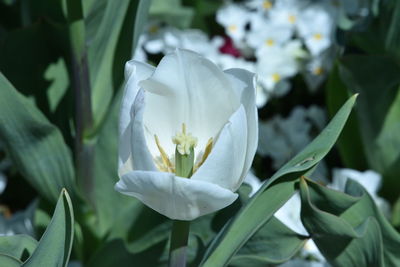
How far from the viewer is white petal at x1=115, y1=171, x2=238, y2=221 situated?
781 millimetres

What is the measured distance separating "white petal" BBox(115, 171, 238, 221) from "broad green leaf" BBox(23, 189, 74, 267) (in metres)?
0.07

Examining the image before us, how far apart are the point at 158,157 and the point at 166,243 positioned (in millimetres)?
308

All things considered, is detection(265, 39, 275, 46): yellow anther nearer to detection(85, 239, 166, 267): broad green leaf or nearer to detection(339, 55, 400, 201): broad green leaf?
detection(339, 55, 400, 201): broad green leaf

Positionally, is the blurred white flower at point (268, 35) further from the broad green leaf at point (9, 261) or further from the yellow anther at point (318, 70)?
the broad green leaf at point (9, 261)

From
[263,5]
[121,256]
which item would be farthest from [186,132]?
[263,5]

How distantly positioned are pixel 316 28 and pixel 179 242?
957 mm

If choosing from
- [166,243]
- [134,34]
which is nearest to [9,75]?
[134,34]

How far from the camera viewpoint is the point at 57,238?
2.80ft

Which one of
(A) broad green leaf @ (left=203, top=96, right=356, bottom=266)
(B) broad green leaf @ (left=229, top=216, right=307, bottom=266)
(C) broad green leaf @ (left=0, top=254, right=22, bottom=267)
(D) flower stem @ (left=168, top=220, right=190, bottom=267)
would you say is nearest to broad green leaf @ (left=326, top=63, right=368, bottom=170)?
(B) broad green leaf @ (left=229, top=216, right=307, bottom=266)

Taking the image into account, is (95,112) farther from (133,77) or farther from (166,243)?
(133,77)

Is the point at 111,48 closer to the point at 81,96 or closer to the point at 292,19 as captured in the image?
Result: the point at 81,96

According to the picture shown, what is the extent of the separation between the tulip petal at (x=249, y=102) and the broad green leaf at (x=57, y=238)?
0.64 feet

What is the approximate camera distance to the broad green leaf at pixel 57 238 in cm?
84

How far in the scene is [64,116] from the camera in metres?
1.42
